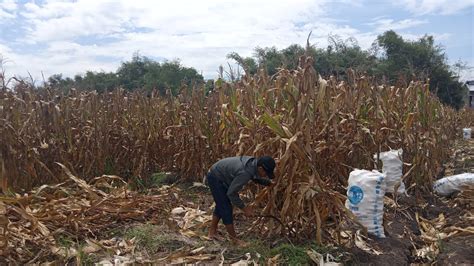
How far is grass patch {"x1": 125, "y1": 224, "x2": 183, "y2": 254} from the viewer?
4.20 meters

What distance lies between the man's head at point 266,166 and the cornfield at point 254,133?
14 cm

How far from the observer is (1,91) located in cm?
604

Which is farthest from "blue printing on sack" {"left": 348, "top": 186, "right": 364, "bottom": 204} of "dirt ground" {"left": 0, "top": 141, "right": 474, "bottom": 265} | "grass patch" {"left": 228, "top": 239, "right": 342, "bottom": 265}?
"grass patch" {"left": 228, "top": 239, "right": 342, "bottom": 265}

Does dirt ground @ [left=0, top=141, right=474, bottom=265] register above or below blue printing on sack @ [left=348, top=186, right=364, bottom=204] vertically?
below

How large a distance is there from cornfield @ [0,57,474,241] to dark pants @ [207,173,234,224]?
31 cm

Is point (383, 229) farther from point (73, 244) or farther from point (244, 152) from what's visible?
point (73, 244)

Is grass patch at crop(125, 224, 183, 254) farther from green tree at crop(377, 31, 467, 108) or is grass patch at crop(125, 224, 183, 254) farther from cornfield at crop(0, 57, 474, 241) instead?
green tree at crop(377, 31, 467, 108)

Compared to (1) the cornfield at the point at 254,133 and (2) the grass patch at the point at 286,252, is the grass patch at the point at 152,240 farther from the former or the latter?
(1) the cornfield at the point at 254,133

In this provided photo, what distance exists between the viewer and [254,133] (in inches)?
174

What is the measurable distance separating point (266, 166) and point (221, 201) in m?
0.74

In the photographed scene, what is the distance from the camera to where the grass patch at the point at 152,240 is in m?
4.20

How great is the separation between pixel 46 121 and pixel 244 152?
2.93 m

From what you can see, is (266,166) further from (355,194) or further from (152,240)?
(152,240)

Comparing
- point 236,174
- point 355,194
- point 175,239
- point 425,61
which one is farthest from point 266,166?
point 425,61
